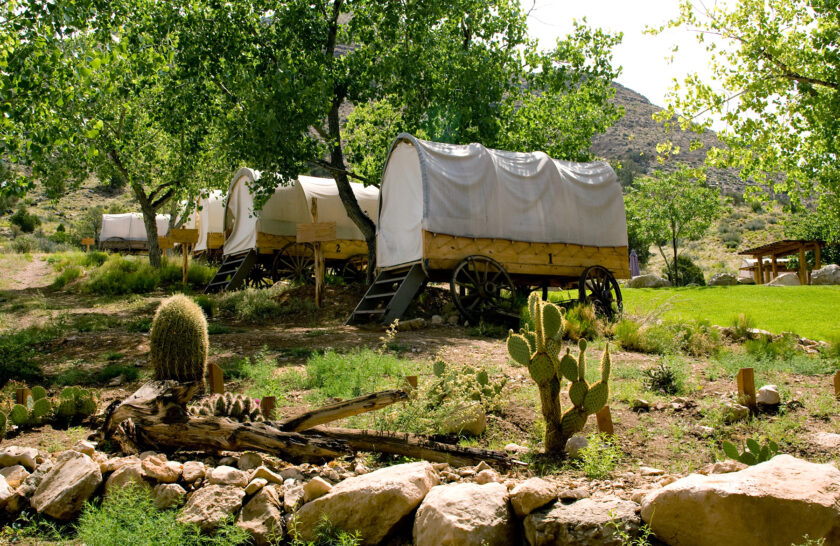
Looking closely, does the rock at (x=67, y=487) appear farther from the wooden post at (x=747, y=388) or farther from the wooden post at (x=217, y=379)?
the wooden post at (x=747, y=388)

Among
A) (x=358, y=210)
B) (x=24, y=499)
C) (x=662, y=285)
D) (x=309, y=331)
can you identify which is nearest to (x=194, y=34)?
(x=358, y=210)

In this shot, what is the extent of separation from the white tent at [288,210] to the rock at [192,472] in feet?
41.3

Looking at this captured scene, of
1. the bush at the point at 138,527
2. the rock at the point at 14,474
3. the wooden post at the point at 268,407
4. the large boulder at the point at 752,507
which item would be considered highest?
the large boulder at the point at 752,507

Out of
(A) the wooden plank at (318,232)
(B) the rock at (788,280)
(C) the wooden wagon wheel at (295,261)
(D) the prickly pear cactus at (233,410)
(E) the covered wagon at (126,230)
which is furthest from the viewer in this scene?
(E) the covered wagon at (126,230)

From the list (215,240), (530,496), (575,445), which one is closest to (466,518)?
(530,496)

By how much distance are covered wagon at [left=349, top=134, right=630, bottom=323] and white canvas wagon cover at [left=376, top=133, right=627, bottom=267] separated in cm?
2

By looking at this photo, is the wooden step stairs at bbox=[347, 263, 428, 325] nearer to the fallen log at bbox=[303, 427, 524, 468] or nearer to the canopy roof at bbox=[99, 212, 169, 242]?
the fallen log at bbox=[303, 427, 524, 468]

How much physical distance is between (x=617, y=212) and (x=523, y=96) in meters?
4.45

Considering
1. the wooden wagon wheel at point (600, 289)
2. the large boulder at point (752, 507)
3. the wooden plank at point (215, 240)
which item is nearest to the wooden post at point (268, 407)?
the large boulder at point (752, 507)

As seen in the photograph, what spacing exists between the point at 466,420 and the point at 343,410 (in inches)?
35.0

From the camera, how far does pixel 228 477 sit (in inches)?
128

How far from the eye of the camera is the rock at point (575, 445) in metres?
3.74

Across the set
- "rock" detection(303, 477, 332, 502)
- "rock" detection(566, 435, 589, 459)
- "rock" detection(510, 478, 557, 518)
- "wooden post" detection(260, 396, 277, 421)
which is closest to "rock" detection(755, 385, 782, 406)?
"rock" detection(566, 435, 589, 459)

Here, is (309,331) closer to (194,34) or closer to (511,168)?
(511,168)
